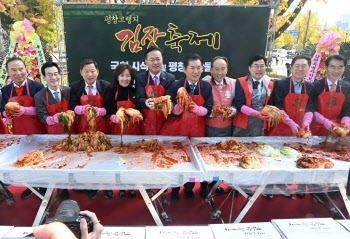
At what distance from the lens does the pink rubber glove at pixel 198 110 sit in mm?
3375

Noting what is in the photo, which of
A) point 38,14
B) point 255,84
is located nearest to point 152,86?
point 255,84

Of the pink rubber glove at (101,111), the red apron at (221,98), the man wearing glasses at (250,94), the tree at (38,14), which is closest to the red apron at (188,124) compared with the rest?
the red apron at (221,98)

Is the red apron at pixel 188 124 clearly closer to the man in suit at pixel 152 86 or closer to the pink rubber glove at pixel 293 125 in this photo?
the man in suit at pixel 152 86

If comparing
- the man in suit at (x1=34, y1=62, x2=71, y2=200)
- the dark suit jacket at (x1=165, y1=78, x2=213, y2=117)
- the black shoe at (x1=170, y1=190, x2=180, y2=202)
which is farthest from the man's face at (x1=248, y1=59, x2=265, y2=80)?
the man in suit at (x1=34, y1=62, x2=71, y2=200)

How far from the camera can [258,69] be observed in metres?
3.56

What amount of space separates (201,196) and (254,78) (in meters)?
2.04

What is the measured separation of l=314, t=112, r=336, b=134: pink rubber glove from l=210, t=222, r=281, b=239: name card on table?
82.9 inches

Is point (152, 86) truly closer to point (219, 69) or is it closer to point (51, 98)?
point (219, 69)

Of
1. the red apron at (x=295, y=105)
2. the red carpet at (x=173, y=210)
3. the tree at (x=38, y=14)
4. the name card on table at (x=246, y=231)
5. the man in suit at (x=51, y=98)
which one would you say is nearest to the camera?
the name card on table at (x=246, y=231)

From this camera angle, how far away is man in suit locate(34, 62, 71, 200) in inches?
139

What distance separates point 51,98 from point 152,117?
1.56m

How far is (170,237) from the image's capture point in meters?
1.93

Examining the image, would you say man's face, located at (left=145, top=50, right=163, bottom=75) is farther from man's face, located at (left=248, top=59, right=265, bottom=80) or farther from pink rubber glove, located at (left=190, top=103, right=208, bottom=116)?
man's face, located at (left=248, top=59, right=265, bottom=80)

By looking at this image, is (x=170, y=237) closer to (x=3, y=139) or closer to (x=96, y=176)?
(x=96, y=176)
